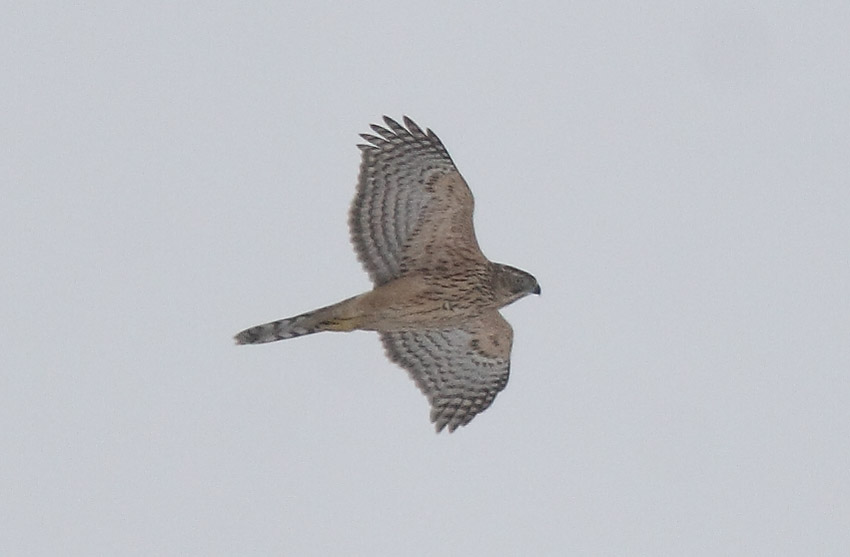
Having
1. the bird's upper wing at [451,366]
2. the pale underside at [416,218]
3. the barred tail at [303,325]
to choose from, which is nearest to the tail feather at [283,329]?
the barred tail at [303,325]

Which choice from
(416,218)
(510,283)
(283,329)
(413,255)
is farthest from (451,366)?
(283,329)

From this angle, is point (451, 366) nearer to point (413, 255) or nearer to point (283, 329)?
point (413, 255)

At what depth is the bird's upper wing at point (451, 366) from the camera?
51.5ft

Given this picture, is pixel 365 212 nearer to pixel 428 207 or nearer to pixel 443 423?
pixel 428 207

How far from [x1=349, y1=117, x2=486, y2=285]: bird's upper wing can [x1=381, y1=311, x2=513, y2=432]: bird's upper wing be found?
1001 millimetres

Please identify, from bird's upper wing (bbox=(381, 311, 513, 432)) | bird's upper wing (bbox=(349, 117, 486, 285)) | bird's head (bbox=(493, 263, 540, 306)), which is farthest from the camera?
bird's upper wing (bbox=(381, 311, 513, 432))

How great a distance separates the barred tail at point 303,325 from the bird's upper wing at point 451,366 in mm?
1078

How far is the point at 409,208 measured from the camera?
48.6 ft

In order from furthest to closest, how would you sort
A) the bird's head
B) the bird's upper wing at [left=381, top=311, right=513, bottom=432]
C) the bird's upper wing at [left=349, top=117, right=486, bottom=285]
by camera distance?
the bird's upper wing at [left=381, top=311, right=513, bottom=432] → the bird's head → the bird's upper wing at [left=349, top=117, right=486, bottom=285]

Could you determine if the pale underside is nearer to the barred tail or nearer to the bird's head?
the bird's head

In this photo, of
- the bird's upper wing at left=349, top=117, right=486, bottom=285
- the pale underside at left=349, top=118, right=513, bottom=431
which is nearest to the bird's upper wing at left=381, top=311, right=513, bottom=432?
the pale underside at left=349, top=118, right=513, bottom=431

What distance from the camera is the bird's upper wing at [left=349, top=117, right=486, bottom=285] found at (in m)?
14.6

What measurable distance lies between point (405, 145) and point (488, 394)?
2.75 meters

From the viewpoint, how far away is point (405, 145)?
48.2ft
